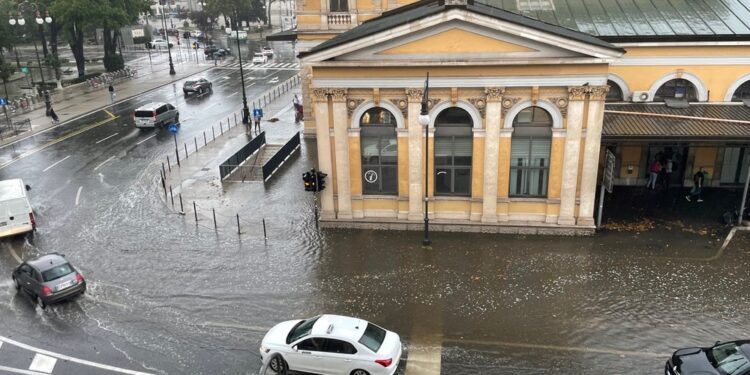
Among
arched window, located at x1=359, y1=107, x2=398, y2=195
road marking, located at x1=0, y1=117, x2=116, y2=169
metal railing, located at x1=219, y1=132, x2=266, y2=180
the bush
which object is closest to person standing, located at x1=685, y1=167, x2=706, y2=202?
arched window, located at x1=359, y1=107, x2=398, y2=195

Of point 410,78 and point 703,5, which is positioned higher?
point 703,5

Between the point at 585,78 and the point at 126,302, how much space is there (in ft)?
61.2

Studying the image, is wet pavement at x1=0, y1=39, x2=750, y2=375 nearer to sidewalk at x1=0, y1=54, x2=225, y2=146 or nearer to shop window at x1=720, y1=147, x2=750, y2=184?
shop window at x1=720, y1=147, x2=750, y2=184

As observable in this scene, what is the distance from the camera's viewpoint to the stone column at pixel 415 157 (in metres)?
23.8

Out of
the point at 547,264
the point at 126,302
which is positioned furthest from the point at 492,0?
the point at 126,302

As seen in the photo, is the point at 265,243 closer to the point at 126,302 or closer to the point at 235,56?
the point at 126,302

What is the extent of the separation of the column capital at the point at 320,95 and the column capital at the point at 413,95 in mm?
3323

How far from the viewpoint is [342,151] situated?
982 inches

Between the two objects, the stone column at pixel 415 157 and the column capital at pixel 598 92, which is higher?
the column capital at pixel 598 92

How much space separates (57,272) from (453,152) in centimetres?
1549

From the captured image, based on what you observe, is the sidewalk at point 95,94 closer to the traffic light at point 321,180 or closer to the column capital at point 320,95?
the traffic light at point 321,180

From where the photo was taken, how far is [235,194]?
31125 mm

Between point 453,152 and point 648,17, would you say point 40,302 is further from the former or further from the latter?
point 648,17

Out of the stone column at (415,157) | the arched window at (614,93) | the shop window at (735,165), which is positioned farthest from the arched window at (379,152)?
the shop window at (735,165)
